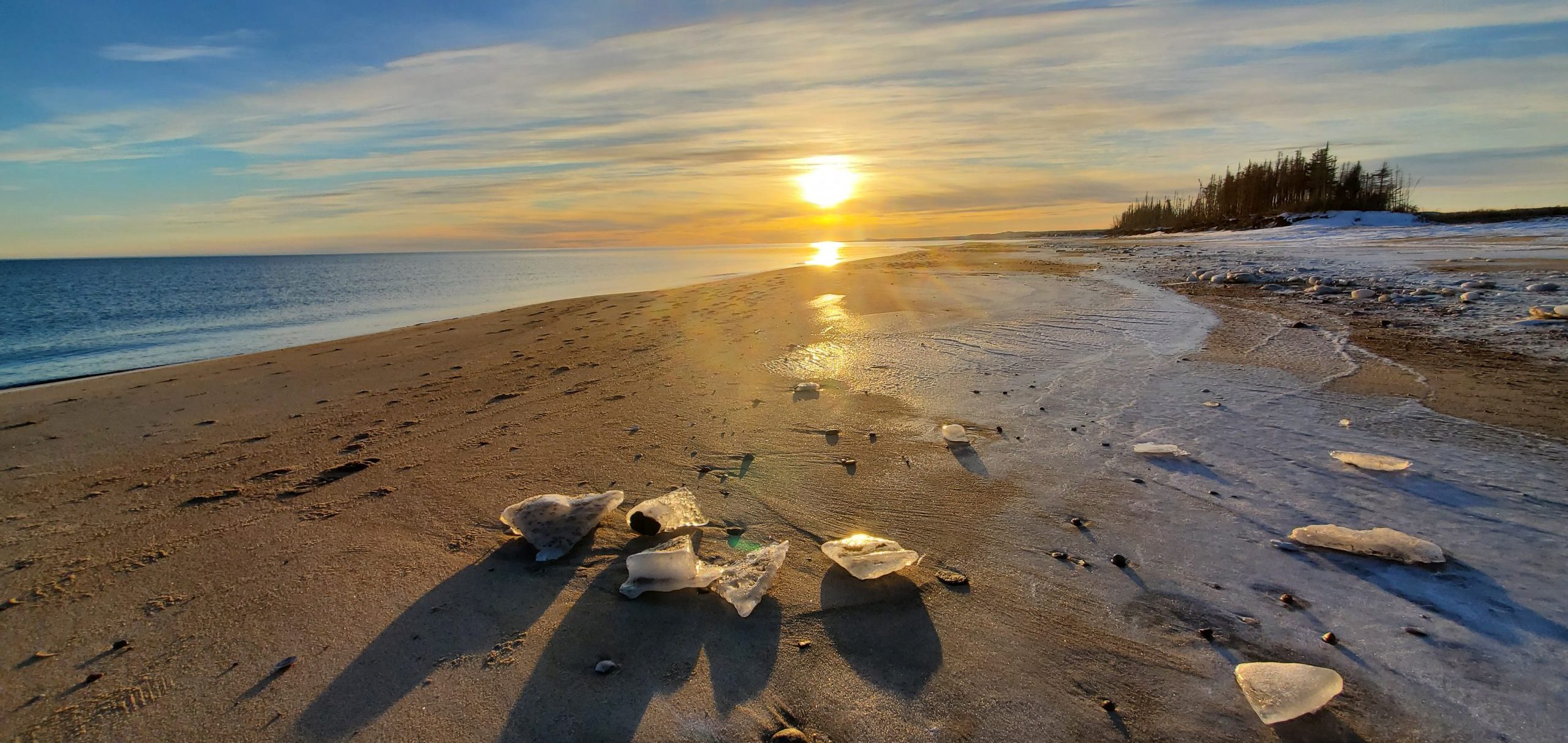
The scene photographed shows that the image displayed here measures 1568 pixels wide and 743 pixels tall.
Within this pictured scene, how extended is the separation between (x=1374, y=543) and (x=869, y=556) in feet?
6.02

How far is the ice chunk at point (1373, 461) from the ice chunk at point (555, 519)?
3.48 m

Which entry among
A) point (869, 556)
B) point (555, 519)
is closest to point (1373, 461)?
point (869, 556)

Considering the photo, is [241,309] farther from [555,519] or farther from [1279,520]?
[1279,520]

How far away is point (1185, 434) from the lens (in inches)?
140

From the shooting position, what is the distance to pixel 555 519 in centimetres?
266

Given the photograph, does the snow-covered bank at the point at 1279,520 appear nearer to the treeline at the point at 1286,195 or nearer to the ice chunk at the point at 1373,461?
the ice chunk at the point at 1373,461

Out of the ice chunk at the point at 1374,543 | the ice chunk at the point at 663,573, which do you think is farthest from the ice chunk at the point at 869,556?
the ice chunk at the point at 1374,543

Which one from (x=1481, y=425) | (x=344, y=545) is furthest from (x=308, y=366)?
(x=1481, y=425)

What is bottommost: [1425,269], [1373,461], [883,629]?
[883,629]

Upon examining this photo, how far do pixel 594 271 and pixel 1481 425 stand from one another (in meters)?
28.9

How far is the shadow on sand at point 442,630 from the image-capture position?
1772 millimetres

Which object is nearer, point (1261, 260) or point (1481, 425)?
point (1481, 425)

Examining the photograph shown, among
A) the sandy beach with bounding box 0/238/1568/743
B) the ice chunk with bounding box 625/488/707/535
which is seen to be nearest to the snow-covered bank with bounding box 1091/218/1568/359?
the sandy beach with bounding box 0/238/1568/743

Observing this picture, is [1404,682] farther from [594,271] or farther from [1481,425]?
[594,271]
